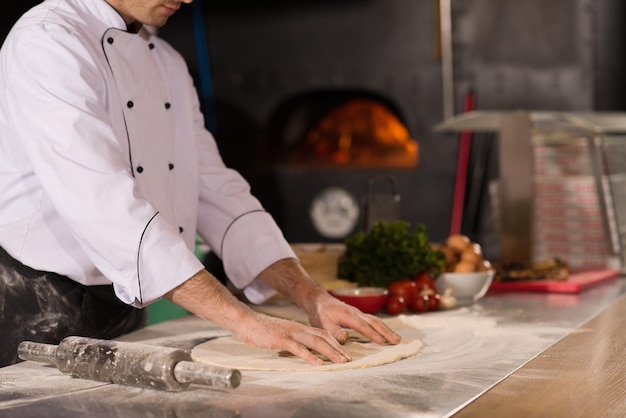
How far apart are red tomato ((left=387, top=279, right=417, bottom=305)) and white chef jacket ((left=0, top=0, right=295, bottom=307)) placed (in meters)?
0.31

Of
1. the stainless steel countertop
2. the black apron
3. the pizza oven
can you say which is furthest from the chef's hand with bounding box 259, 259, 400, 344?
the pizza oven

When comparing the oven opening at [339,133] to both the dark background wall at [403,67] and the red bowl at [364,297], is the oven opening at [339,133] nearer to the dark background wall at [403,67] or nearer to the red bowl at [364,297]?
the dark background wall at [403,67]

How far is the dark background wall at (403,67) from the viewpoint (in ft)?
17.7

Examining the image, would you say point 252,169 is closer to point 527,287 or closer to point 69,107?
point 527,287

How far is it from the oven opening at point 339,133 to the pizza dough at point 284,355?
4185 mm

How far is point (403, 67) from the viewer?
227 inches

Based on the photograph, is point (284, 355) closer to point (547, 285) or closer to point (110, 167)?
point (110, 167)

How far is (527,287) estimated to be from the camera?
2707 millimetres

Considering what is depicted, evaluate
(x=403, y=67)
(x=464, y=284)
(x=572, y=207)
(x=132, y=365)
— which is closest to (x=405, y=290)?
(x=464, y=284)

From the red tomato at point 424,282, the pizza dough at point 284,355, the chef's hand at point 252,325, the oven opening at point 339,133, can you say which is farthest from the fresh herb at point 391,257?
the oven opening at point 339,133

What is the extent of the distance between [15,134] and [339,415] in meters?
0.87

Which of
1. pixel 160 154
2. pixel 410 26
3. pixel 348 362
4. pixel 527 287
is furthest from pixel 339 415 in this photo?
pixel 410 26

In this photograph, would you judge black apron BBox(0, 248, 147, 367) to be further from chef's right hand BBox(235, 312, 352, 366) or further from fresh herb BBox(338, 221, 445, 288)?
fresh herb BBox(338, 221, 445, 288)

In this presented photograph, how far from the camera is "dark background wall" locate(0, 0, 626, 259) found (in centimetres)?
541
